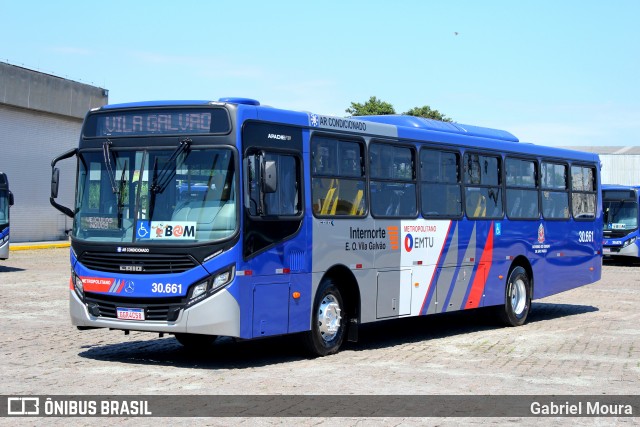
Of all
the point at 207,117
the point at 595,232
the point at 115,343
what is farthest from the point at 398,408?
the point at 595,232

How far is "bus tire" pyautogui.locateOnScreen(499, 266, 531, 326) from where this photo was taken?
17.2m

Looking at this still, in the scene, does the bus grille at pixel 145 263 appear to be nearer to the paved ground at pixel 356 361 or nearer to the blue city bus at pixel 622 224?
the paved ground at pixel 356 361

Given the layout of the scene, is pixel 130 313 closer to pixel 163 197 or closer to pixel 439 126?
pixel 163 197

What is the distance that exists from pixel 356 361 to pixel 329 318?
753mm

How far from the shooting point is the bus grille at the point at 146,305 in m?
11.3

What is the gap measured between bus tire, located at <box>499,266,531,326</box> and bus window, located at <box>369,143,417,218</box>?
3456mm

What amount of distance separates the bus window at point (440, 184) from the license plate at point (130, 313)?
196 inches

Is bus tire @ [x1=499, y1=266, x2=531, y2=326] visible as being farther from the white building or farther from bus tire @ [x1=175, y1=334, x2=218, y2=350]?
the white building

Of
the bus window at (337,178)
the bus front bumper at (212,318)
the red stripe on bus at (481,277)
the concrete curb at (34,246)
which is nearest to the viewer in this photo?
the bus front bumper at (212,318)

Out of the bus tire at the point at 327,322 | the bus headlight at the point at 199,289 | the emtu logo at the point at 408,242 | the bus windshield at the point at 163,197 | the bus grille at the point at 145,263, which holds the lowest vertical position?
the bus tire at the point at 327,322

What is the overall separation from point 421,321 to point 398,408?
9.11 m

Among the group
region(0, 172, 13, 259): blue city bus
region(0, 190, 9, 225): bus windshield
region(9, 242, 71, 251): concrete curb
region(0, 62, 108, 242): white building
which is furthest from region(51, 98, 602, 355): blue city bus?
region(0, 62, 108, 242): white building

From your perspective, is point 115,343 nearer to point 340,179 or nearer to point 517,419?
point 340,179

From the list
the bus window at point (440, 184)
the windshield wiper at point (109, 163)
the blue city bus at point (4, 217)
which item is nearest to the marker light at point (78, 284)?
the windshield wiper at point (109, 163)
